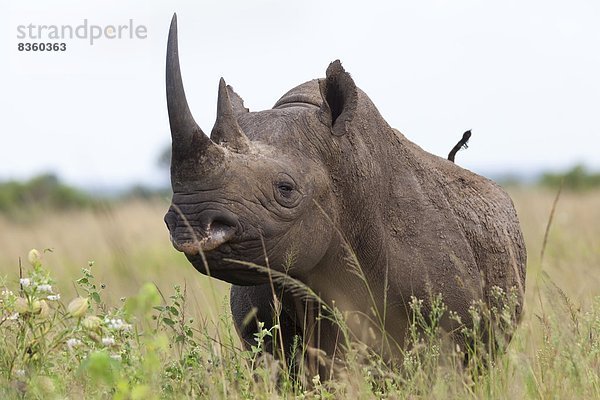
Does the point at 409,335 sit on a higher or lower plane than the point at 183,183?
lower

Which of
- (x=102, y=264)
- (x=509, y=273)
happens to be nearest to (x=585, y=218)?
(x=102, y=264)

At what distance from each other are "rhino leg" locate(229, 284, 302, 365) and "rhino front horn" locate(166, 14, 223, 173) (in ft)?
3.36

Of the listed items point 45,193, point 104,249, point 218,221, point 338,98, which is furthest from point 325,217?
point 45,193

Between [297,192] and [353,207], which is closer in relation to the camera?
[297,192]

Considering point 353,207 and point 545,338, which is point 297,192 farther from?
point 545,338

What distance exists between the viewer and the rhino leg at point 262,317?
522 centimetres

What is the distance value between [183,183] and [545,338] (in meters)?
1.84

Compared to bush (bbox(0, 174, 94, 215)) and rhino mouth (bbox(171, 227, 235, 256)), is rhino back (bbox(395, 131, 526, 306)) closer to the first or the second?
rhino mouth (bbox(171, 227, 235, 256))

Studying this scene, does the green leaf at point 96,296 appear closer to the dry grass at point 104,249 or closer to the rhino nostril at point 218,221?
the rhino nostril at point 218,221

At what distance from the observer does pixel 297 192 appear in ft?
15.5

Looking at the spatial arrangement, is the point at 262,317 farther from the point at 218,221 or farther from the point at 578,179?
the point at 578,179

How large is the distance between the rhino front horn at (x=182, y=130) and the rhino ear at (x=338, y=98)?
33.5 inches

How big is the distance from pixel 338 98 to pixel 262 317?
1.12 m

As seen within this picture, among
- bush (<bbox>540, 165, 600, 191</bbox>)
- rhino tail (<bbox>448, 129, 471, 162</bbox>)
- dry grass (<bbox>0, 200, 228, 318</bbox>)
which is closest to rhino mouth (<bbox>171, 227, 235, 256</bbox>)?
rhino tail (<bbox>448, 129, 471, 162</bbox>)
